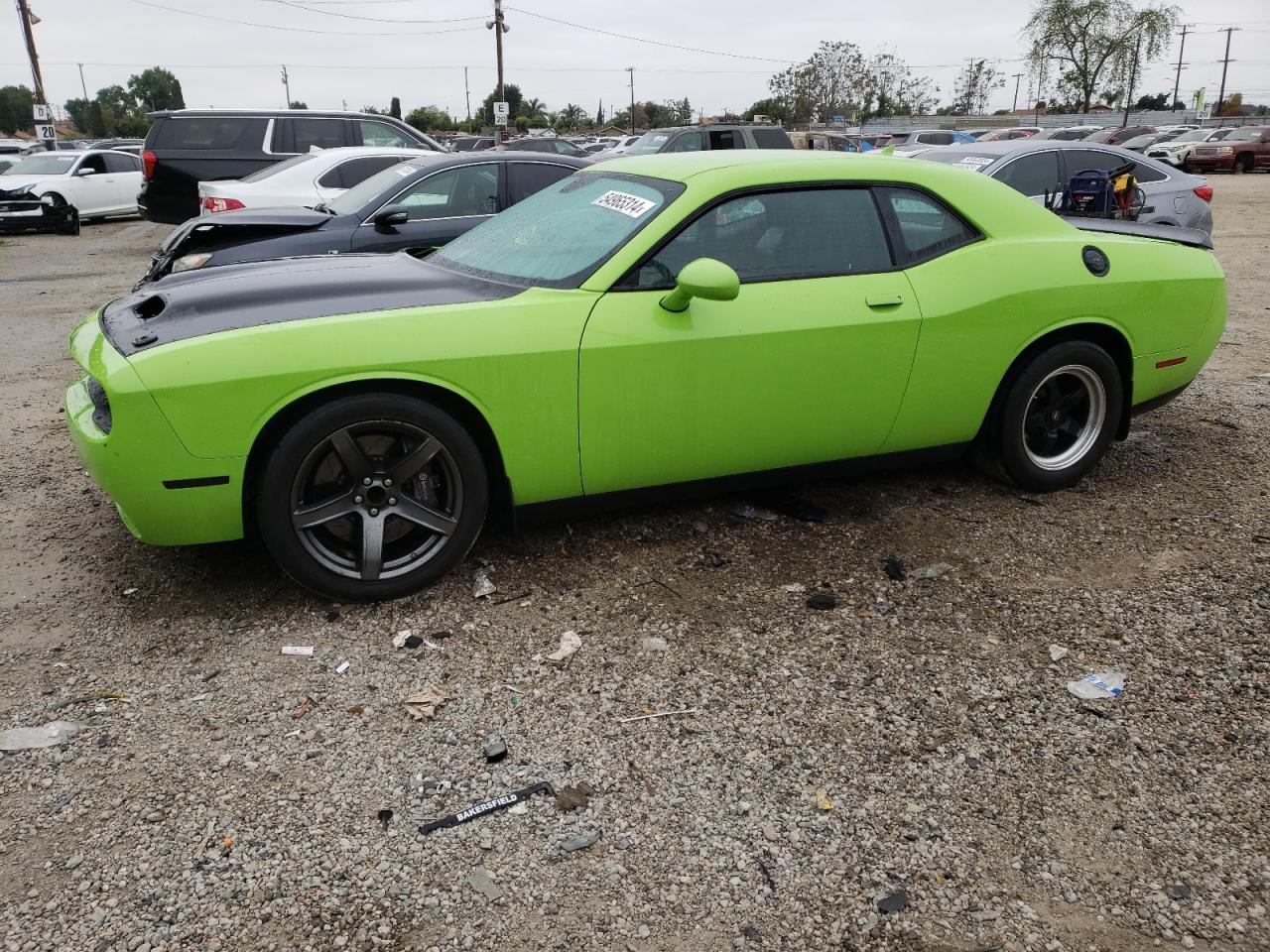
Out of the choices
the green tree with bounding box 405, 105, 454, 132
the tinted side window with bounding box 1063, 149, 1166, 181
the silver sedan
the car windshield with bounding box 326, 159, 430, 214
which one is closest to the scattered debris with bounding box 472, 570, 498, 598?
the car windshield with bounding box 326, 159, 430, 214

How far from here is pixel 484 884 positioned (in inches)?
89.5

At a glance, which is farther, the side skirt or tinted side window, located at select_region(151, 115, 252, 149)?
tinted side window, located at select_region(151, 115, 252, 149)

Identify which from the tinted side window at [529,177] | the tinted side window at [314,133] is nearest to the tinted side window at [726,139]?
the tinted side window at [314,133]

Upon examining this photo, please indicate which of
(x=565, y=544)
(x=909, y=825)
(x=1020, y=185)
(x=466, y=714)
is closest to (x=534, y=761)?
(x=466, y=714)

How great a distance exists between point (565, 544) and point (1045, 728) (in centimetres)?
193

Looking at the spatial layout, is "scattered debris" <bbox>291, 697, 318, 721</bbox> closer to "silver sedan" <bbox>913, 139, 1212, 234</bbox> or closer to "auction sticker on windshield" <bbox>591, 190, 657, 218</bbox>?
"auction sticker on windshield" <bbox>591, 190, 657, 218</bbox>

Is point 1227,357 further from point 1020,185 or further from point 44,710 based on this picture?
point 44,710

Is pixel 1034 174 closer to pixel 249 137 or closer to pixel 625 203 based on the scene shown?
pixel 625 203

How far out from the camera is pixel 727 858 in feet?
7.73

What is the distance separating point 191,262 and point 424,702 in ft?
17.8

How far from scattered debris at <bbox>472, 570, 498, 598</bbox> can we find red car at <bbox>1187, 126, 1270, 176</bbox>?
36.4 m

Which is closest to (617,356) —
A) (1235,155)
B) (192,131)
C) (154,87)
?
(192,131)

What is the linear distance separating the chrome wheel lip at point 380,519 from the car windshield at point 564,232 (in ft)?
2.45

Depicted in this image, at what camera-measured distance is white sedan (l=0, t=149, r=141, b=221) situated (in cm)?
1867
